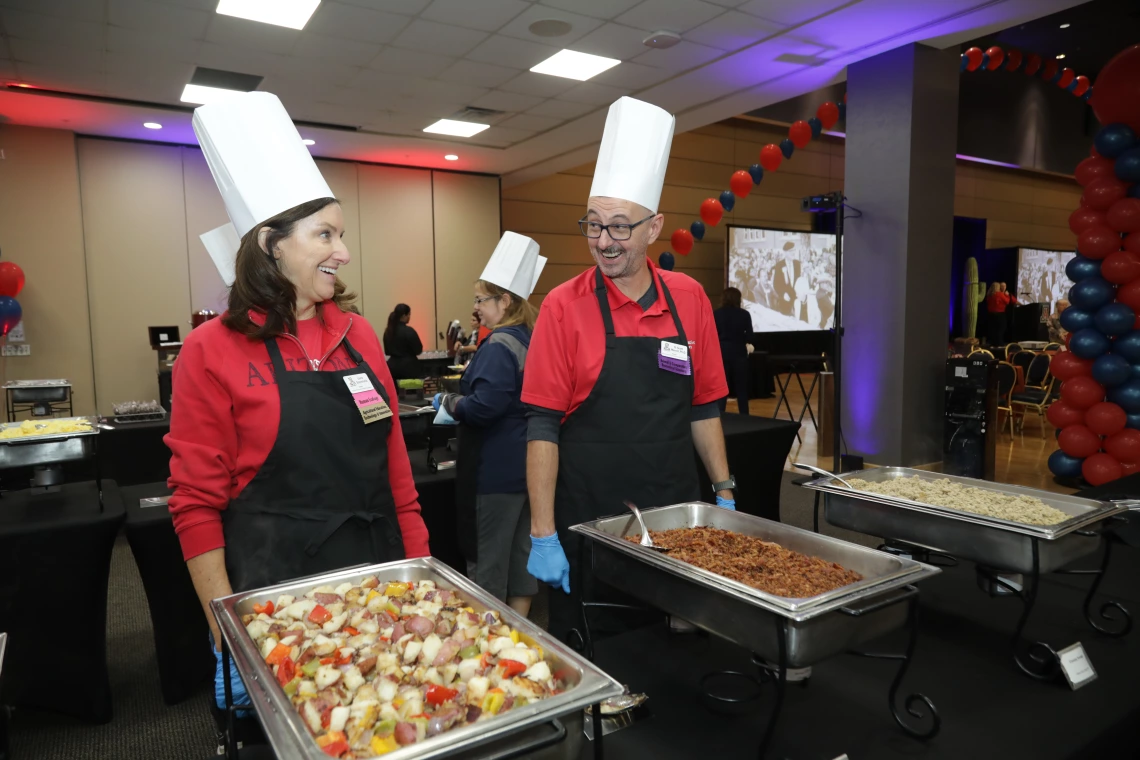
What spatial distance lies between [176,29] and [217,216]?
3.23 metres

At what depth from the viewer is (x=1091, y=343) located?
153 inches

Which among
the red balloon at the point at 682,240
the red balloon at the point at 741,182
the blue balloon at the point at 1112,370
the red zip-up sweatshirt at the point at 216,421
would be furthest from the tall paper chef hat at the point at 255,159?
Answer: the red balloon at the point at 682,240

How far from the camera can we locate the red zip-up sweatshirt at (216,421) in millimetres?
1021

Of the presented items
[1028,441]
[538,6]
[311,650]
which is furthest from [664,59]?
[311,650]

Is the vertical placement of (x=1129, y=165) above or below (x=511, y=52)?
below

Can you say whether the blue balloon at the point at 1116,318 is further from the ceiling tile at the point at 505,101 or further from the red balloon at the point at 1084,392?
the ceiling tile at the point at 505,101

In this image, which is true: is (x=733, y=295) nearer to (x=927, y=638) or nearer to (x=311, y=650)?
(x=927, y=638)

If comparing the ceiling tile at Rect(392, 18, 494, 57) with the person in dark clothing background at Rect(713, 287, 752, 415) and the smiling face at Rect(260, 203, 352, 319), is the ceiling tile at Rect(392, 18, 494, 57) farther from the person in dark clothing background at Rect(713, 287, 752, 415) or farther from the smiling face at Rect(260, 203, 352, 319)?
the smiling face at Rect(260, 203, 352, 319)

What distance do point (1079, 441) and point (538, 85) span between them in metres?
4.26

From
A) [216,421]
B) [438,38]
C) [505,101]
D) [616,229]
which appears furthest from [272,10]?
[216,421]

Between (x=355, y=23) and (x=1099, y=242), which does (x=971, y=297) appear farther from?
(x=355, y=23)

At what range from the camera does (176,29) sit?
4094 millimetres

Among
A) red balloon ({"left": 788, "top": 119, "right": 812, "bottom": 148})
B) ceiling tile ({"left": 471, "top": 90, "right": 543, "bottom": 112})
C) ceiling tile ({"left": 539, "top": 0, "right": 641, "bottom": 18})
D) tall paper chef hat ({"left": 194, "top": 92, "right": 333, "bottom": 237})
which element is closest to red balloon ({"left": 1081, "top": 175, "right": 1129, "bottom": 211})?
red balloon ({"left": 788, "top": 119, "right": 812, "bottom": 148})

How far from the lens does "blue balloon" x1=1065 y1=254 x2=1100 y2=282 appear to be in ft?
12.8
